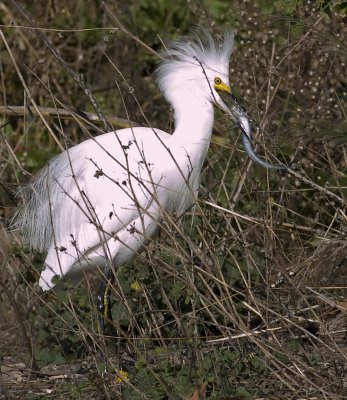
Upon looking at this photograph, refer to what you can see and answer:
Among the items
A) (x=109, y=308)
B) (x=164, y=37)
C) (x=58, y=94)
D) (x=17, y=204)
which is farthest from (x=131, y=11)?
(x=109, y=308)

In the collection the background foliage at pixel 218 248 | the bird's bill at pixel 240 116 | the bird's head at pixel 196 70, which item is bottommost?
the background foliage at pixel 218 248

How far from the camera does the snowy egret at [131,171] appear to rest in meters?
4.54

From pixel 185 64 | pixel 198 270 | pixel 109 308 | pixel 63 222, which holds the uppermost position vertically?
pixel 185 64

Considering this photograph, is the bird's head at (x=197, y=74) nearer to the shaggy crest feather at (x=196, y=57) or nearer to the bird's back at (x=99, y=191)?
the shaggy crest feather at (x=196, y=57)

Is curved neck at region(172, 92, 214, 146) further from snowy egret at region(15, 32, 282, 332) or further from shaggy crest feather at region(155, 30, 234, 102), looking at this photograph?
shaggy crest feather at region(155, 30, 234, 102)

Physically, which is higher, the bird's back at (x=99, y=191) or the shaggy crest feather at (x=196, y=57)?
the shaggy crest feather at (x=196, y=57)

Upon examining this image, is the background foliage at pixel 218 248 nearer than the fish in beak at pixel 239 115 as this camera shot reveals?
Yes

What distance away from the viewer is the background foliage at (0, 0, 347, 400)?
11.4ft

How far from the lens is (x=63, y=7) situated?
25.2ft

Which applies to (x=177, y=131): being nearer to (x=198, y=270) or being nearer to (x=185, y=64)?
(x=185, y=64)

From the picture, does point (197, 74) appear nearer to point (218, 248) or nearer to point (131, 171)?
point (131, 171)

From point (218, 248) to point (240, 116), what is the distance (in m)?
0.66

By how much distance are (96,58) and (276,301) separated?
14.1 feet

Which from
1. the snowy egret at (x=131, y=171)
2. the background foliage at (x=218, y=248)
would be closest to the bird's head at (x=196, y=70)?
the snowy egret at (x=131, y=171)
